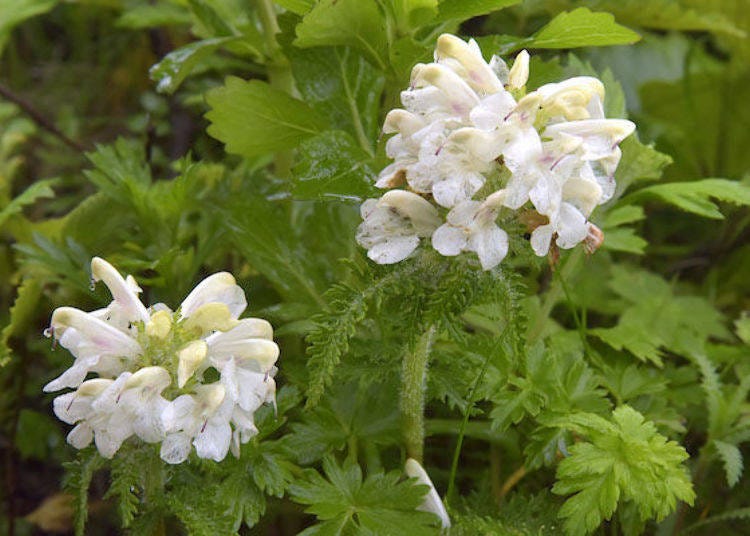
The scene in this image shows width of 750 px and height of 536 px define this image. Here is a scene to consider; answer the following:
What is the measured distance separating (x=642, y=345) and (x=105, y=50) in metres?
2.20

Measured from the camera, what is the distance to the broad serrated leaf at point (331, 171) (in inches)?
53.2

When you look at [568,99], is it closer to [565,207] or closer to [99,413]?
[565,207]

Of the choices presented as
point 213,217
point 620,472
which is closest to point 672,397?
point 620,472

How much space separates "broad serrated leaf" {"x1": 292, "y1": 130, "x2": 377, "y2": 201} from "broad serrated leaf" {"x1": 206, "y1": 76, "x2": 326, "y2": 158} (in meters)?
0.14

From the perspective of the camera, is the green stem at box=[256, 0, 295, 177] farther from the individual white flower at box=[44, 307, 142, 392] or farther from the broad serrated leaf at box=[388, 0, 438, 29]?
the individual white flower at box=[44, 307, 142, 392]

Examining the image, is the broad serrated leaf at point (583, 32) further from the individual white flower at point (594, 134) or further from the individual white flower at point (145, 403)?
the individual white flower at point (145, 403)

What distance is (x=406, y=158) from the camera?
116cm

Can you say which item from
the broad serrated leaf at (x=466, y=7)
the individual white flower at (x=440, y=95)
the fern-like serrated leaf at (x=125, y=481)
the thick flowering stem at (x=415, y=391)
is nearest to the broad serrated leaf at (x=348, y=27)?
the broad serrated leaf at (x=466, y=7)

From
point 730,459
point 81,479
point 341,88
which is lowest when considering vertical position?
point 730,459

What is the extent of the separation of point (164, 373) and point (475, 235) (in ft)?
1.37

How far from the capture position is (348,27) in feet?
4.39

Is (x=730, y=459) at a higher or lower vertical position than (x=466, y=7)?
lower

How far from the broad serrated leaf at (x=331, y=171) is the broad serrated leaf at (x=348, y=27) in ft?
0.46

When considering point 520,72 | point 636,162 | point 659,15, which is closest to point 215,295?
point 520,72
